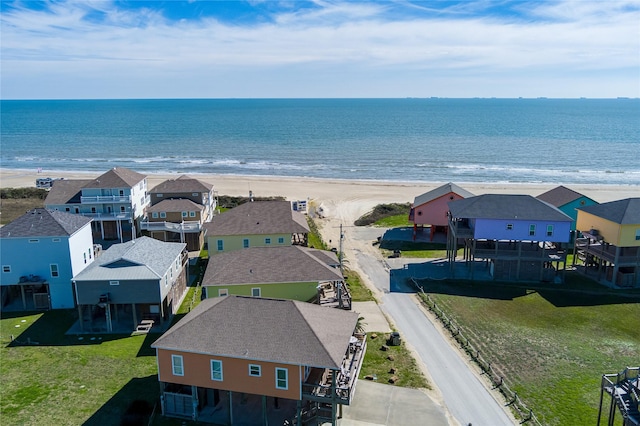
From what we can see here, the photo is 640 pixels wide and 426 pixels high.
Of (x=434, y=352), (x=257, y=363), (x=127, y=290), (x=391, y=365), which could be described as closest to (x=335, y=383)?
(x=257, y=363)

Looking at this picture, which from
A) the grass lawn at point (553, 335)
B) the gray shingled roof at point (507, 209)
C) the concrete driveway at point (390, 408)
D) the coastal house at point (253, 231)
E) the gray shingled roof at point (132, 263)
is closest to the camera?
the concrete driveway at point (390, 408)

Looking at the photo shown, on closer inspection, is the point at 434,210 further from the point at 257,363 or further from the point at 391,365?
the point at 257,363

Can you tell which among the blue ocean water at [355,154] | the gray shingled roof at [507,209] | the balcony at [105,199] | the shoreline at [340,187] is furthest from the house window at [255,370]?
the blue ocean water at [355,154]

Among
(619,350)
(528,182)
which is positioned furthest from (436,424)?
(528,182)

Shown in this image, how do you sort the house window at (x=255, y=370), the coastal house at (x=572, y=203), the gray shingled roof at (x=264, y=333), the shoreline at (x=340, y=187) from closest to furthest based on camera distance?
the gray shingled roof at (x=264, y=333), the house window at (x=255, y=370), the coastal house at (x=572, y=203), the shoreline at (x=340, y=187)

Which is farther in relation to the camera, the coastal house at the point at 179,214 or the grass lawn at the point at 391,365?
the coastal house at the point at 179,214

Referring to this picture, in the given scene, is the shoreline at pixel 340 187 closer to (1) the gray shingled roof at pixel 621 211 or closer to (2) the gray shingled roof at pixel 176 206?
(2) the gray shingled roof at pixel 176 206
